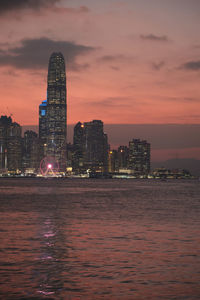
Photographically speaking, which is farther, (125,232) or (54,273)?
(125,232)

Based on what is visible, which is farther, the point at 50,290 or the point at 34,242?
the point at 34,242

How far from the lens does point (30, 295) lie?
22.1 meters

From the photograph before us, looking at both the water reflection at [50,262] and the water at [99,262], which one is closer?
the water at [99,262]

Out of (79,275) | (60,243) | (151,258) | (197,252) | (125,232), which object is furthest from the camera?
(125,232)

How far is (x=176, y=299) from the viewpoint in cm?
2180

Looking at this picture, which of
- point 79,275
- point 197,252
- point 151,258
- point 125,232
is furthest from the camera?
point 125,232

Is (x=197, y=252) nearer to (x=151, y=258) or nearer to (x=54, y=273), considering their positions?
(x=151, y=258)

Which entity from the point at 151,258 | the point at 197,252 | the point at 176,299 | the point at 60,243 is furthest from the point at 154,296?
the point at 60,243

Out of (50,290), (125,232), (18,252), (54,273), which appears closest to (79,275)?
(54,273)

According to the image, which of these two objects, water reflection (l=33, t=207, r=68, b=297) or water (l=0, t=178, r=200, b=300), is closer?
water (l=0, t=178, r=200, b=300)

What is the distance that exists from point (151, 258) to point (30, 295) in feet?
40.3

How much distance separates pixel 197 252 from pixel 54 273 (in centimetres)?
1226

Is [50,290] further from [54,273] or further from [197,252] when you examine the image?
[197,252]

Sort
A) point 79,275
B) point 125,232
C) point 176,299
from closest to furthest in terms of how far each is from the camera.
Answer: point 176,299, point 79,275, point 125,232
